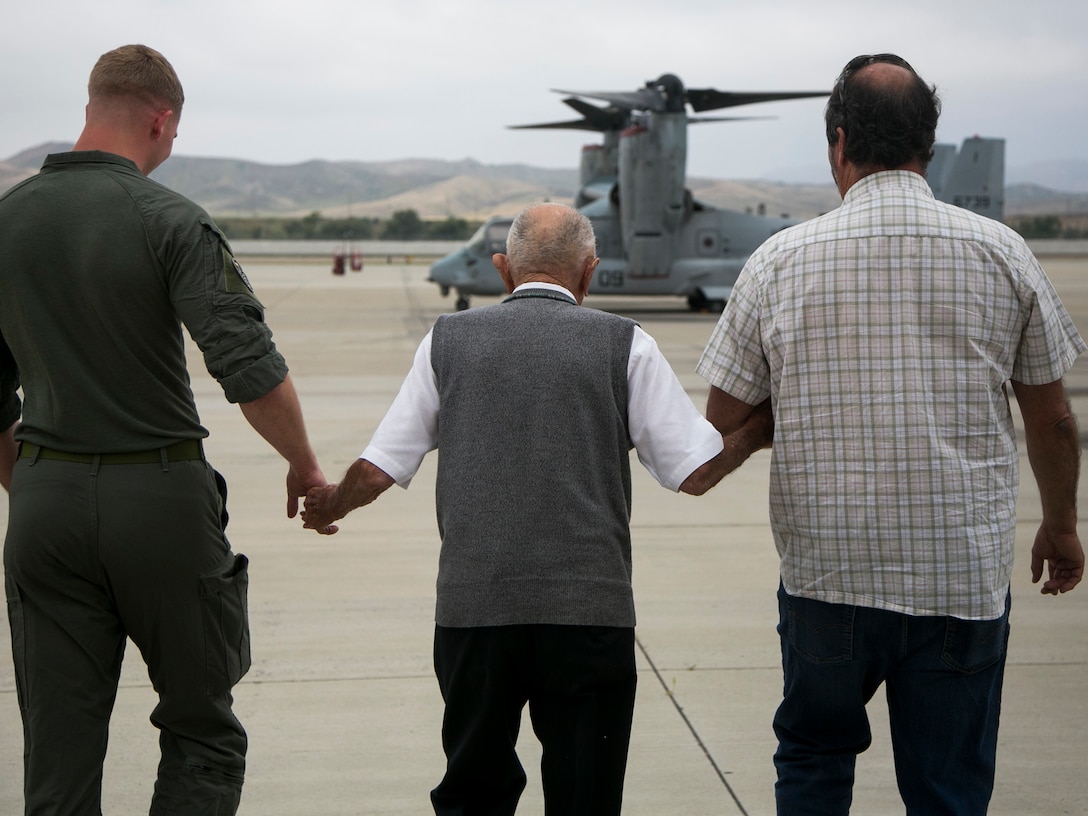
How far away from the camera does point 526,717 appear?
4285mm

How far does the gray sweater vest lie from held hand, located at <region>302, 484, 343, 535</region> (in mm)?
494

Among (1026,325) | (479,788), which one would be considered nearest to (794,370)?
(1026,325)

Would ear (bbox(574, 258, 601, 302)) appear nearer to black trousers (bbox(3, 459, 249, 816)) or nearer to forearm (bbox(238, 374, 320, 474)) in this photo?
forearm (bbox(238, 374, 320, 474))

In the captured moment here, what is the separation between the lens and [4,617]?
17.0ft

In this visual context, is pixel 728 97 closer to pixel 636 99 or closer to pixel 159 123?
pixel 636 99

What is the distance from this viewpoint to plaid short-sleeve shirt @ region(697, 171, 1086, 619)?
2.54 metres

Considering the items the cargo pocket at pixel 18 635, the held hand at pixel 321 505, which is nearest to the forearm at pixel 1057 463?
the held hand at pixel 321 505

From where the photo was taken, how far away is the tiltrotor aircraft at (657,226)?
913 inches

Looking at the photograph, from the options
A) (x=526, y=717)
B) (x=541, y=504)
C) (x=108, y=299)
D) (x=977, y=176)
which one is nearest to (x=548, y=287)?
(x=541, y=504)

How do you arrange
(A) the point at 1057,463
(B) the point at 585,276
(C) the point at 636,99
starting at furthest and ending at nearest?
1. (C) the point at 636,99
2. (B) the point at 585,276
3. (A) the point at 1057,463

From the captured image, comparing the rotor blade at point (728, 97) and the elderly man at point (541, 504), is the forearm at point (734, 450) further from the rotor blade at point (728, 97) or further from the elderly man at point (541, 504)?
the rotor blade at point (728, 97)

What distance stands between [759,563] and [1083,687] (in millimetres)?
1999

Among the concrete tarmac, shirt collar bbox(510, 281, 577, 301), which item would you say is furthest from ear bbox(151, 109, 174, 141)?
the concrete tarmac

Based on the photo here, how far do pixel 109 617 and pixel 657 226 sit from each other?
2209cm
